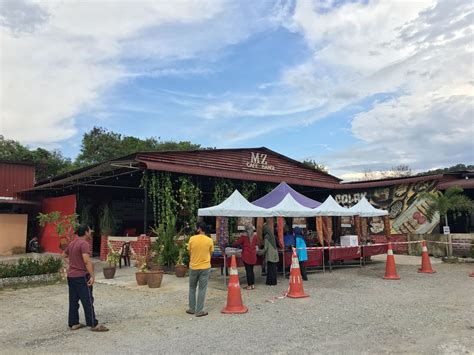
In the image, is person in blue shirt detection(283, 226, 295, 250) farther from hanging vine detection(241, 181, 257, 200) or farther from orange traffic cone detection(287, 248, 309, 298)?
hanging vine detection(241, 181, 257, 200)

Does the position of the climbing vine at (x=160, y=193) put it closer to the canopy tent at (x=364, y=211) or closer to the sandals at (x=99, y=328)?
the canopy tent at (x=364, y=211)

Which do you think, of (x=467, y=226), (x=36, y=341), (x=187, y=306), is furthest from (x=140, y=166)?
(x=467, y=226)

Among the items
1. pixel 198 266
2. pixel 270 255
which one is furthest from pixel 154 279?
pixel 198 266

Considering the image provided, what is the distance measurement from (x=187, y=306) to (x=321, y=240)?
246 inches

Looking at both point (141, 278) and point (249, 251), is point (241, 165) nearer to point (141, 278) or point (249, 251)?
point (141, 278)

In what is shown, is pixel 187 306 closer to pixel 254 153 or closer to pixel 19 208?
pixel 254 153

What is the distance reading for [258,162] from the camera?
19531 mm

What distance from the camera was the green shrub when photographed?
1085 centimetres

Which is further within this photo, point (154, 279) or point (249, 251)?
point (154, 279)

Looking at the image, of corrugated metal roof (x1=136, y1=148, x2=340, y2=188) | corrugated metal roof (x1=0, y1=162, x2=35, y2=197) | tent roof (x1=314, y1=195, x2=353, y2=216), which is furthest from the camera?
corrugated metal roof (x1=0, y1=162, x2=35, y2=197)

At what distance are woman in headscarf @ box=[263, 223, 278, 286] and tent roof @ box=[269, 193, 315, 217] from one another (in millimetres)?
968

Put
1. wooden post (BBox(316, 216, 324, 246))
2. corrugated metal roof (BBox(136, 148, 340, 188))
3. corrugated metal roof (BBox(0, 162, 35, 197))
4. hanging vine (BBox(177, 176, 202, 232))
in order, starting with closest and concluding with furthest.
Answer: wooden post (BBox(316, 216, 324, 246)), corrugated metal roof (BBox(136, 148, 340, 188)), hanging vine (BBox(177, 176, 202, 232)), corrugated metal roof (BBox(0, 162, 35, 197))

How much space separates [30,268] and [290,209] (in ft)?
24.5

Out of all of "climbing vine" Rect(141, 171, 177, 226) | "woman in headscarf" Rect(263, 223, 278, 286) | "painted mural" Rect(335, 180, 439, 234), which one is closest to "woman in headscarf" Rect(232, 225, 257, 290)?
"woman in headscarf" Rect(263, 223, 278, 286)
